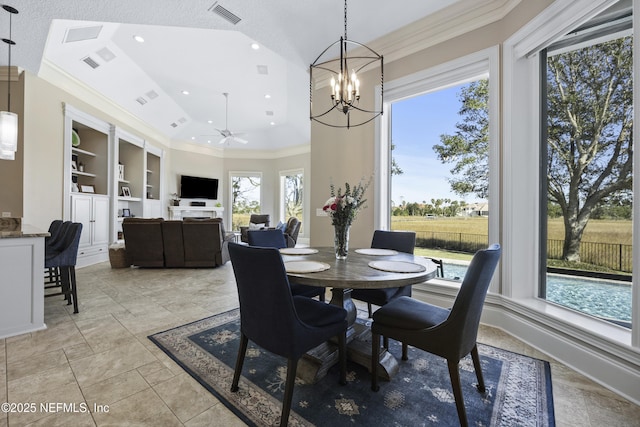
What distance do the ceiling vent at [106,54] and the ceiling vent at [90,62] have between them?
0.49ft

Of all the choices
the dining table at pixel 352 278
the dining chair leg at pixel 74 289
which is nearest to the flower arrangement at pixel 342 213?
the dining table at pixel 352 278

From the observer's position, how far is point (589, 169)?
6.92 feet

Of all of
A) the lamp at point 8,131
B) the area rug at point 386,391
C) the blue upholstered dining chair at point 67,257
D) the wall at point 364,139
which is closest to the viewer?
the area rug at point 386,391

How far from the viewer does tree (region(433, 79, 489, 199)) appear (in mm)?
2822

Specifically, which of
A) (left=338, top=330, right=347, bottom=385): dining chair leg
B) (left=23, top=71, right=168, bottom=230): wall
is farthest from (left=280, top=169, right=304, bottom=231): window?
(left=338, top=330, right=347, bottom=385): dining chair leg

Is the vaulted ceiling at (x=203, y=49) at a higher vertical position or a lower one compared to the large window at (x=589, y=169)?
higher

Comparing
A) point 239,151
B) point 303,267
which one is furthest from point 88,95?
point 303,267

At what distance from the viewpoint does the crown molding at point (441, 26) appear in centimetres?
252

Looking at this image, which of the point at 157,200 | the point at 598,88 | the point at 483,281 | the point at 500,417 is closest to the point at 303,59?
the point at 598,88

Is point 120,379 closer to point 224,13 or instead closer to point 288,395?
point 288,395

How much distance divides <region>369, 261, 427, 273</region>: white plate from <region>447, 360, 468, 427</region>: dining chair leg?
1.63ft

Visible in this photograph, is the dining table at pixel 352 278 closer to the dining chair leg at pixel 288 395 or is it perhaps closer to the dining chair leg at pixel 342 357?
the dining chair leg at pixel 342 357

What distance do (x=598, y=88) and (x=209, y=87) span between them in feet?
21.8

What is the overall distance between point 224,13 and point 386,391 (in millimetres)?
3778
